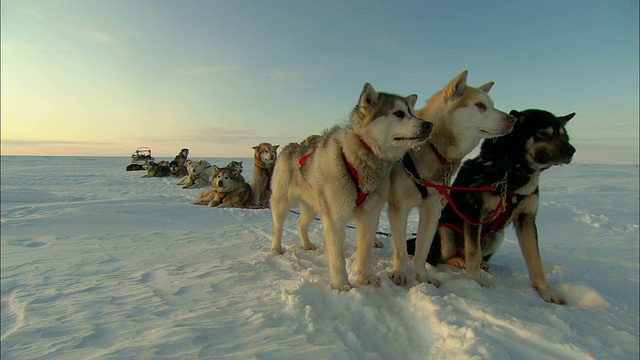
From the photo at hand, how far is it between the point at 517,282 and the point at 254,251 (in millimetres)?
2952

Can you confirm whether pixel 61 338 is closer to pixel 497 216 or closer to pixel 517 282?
pixel 497 216

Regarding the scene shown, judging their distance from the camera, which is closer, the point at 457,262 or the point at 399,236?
the point at 399,236

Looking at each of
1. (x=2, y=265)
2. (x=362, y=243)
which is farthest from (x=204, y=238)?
(x=362, y=243)

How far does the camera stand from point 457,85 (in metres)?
2.74

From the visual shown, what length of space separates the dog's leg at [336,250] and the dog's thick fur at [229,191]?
6505mm

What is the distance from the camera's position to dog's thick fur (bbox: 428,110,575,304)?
8.86 ft

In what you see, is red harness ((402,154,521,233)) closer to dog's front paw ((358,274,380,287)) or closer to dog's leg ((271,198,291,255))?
dog's front paw ((358,274,380,287))

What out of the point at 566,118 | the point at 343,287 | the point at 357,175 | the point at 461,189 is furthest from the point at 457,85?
the point at 343,287

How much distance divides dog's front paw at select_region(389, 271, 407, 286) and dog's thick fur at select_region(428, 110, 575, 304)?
604 millimetres

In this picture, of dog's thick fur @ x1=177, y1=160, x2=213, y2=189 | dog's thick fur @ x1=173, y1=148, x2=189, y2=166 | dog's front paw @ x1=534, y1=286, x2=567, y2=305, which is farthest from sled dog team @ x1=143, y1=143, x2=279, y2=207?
dog's thick fur @ x1=173, y1=148, x2=189, y2=166

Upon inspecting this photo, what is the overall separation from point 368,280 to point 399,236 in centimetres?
49

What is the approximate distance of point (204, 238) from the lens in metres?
4.96

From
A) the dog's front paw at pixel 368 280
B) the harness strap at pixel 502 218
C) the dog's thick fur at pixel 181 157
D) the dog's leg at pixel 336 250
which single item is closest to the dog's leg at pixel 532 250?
the harness strap at pixel 502 218

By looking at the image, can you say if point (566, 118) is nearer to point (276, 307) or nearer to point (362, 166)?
point (362, 166)
